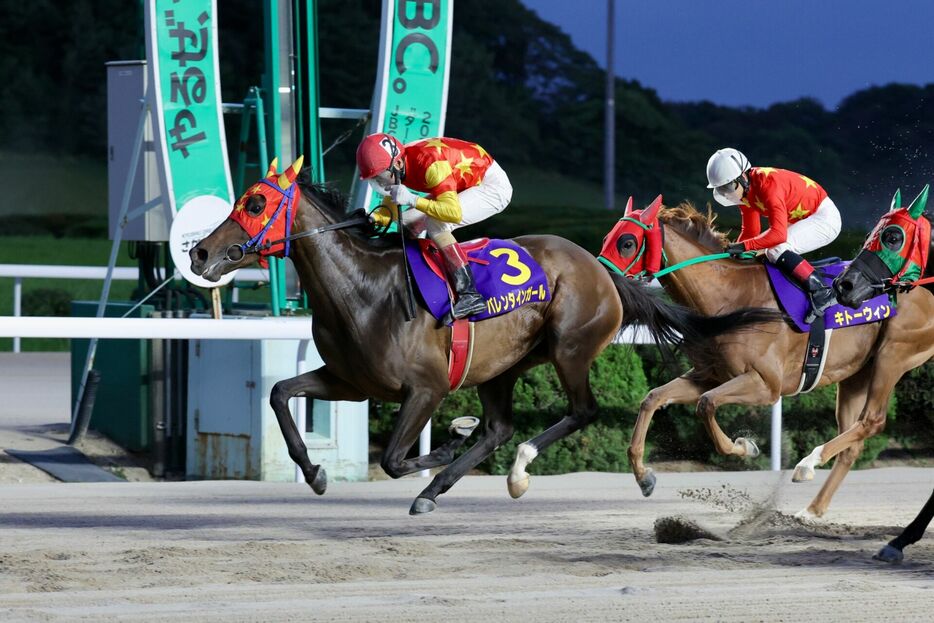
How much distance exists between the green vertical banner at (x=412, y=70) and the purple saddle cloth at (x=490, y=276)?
2.03 m

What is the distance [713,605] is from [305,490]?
278 centimetres

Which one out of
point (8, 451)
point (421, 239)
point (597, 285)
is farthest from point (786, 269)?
point (8, 451)

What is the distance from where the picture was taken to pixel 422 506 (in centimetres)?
488

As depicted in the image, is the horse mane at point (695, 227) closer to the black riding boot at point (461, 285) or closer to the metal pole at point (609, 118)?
the black riding boot at point (461, 285)

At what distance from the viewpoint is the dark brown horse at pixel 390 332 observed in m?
4.77

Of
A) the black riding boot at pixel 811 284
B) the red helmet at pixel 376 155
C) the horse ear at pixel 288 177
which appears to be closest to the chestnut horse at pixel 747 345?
the black riding boot at pixel 811 284

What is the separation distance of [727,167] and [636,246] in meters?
0.50

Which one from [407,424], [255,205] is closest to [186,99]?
[255,205]

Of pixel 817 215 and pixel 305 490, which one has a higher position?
pixel 817 215

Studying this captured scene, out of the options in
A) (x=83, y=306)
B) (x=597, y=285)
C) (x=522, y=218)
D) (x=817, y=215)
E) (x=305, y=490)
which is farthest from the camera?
(x=522, y=218)

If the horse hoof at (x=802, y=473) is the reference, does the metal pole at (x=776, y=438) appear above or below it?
below

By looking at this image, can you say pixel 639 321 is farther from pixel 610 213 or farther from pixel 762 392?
pixel 610 213

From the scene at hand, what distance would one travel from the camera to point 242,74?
19828mm

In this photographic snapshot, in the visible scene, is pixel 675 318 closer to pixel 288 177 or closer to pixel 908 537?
pixel 908 537
